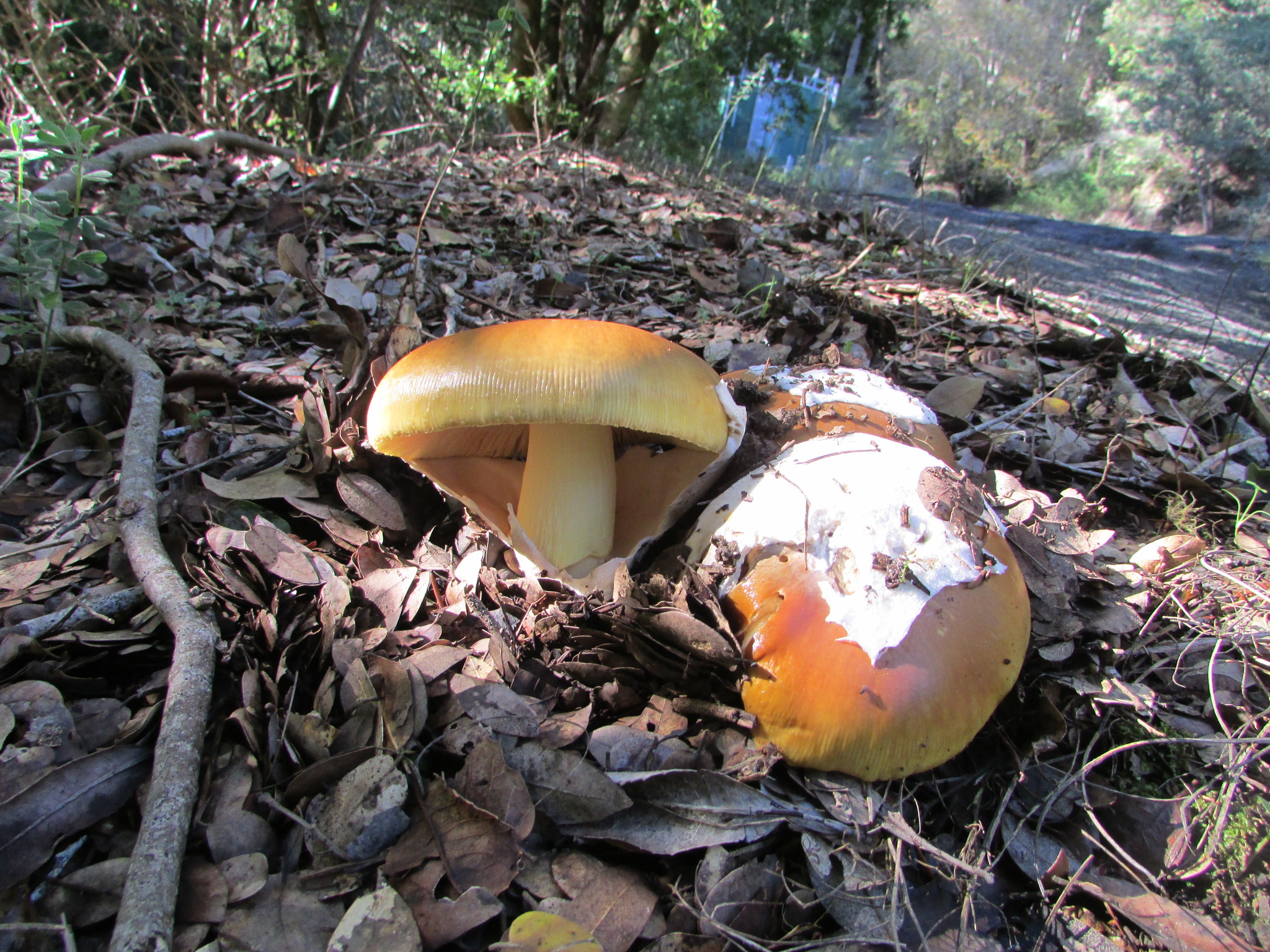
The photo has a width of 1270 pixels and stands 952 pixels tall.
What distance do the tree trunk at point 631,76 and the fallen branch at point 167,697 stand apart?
297 inches

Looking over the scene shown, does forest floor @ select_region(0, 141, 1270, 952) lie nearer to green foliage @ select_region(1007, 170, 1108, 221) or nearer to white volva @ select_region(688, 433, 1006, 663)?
white volva @ select_region(688, 433, 1006, 663)

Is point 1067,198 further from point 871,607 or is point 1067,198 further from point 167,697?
point 167,697

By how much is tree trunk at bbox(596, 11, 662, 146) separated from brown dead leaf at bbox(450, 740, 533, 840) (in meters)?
8.28

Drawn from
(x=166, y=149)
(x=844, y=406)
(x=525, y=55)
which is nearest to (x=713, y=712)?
(x=844, y=406)

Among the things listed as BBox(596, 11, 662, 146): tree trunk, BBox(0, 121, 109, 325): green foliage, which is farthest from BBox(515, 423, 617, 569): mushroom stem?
BBox(596, 11, 662, 146): tree trunk

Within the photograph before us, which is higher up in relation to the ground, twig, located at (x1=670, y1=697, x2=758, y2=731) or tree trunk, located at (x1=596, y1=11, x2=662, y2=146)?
tree trunk, located at (x1=596, y1=11, x2=662, y2=146)

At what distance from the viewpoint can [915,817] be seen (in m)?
1.41

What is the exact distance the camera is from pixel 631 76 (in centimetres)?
797

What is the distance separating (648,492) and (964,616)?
0.89 metres

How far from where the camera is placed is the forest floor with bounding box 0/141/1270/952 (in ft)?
3.91

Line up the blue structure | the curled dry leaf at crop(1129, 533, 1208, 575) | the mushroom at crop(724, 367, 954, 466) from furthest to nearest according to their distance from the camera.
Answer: the blue structure, the curled dry leaf at crop(1129, 533, 1208, 575), the mushroom at crop(724, 367, 954, 466)

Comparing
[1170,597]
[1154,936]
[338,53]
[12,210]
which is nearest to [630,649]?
[1154,936]

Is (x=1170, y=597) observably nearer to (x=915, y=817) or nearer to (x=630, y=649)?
(x=915, y=817)

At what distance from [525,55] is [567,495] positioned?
7.81 meters
